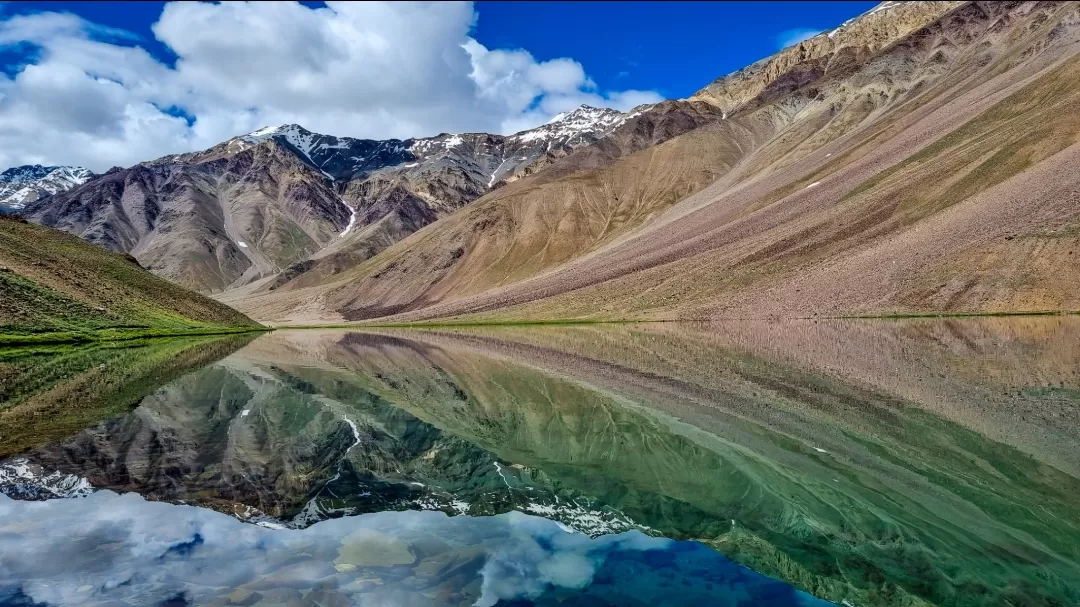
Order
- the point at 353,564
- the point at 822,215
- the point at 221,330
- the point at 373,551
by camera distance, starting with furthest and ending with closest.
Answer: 1. the point at 822,215
2. the point at 221,330
3. the point at 373,551
4. the point at 353,564

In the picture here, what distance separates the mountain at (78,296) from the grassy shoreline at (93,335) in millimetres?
77

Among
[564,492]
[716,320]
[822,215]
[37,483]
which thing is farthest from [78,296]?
[822,215]

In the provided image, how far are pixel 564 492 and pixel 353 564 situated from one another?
16.5ft

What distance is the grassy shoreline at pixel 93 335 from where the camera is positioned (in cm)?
5288

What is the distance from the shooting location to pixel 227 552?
10.4 m

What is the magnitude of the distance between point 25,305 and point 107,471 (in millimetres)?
55334

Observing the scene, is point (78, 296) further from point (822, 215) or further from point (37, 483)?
point (822, 215)

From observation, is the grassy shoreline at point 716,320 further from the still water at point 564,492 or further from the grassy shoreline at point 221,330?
the still water at point 564,492

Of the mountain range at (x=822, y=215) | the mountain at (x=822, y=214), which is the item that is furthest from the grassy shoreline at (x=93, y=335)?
the mountain range at (x=822, y=215)

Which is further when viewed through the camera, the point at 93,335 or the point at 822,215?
the point at 822,215

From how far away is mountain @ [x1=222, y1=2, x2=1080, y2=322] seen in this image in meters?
67.5

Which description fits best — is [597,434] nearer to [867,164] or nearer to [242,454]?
[242,454]

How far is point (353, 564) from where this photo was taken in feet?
32.4

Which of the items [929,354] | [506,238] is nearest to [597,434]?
[929,354]
